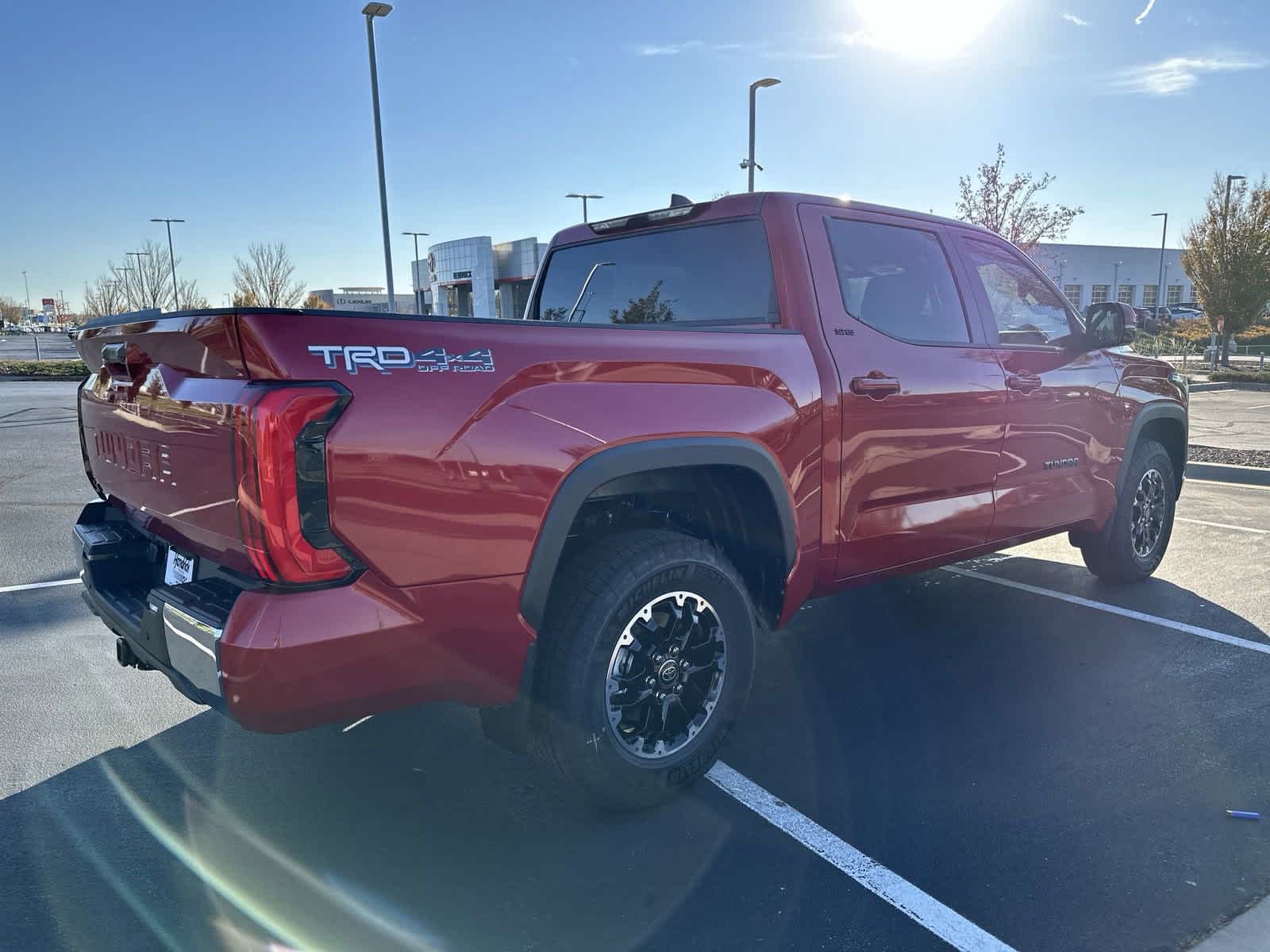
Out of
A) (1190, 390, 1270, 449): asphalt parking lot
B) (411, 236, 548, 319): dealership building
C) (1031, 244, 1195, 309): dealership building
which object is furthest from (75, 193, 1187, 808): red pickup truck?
(1031, 244, 1195, 309): dealership building

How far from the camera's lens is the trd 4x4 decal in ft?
7.06

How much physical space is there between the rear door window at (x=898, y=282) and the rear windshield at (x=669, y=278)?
328 millimetres

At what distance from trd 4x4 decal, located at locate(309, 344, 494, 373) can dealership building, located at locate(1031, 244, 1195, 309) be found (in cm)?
5361

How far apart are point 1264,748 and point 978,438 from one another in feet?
5.06

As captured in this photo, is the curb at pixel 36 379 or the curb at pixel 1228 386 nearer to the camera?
the curb at pixel 1228 386

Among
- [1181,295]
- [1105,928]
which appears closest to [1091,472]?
[1105,928]

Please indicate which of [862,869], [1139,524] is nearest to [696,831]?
[862,869]

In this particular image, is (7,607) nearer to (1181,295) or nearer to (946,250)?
(946,250)

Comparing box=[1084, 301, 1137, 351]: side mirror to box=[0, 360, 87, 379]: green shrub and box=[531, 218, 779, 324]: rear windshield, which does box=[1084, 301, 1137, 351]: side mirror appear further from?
box=[0, 360, 87, 379]: green shrub

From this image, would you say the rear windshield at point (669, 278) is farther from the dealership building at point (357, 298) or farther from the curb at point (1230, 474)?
the dealership building at point (357, 298)

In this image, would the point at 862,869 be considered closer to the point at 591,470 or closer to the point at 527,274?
the point at 591,470

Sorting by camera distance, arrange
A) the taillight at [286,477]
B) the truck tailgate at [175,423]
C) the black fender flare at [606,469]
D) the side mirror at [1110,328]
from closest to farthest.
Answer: the taillight at [286,477], the truck tailgate at [175,423], the black fender flare at [606,469], the side mirror at [1110,328]

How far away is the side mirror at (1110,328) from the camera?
4516 millimetres

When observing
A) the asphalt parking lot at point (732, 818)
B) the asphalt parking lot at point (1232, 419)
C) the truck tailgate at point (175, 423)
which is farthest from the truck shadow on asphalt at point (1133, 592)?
the asphalt parking lot at point (1232, 419)
